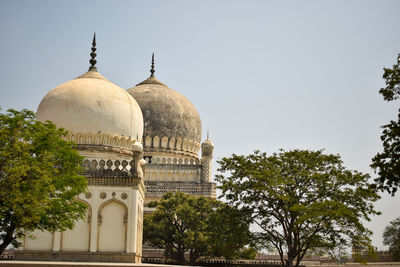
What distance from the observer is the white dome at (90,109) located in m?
30.4

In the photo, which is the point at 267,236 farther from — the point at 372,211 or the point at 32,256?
the point at 32,256

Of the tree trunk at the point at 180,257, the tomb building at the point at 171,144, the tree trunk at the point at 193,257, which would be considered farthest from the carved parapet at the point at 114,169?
the tomb building at the point at 171,144

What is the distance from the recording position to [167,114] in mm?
51688

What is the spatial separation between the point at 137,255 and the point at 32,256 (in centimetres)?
495

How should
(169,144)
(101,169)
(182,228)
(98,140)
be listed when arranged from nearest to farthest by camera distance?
1. (101,169)
2. (98,140)
3. (182,228)
4. (169,144)

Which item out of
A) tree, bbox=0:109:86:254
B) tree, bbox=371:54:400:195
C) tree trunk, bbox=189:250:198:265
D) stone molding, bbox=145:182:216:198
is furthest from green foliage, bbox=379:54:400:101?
stone molding, bbox=145:182:216:198

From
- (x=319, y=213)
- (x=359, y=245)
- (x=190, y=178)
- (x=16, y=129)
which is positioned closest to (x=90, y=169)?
(x=16, y=129)

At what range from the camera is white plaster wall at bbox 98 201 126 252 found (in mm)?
26469

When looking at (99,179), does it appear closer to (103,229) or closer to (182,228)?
(103,229)

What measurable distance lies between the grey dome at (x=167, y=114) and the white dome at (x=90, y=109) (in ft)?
61.1

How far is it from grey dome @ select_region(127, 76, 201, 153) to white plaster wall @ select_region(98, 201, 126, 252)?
23713 mm

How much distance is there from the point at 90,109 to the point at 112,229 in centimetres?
720

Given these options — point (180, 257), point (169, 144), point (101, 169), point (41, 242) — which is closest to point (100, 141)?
point (101, 169)

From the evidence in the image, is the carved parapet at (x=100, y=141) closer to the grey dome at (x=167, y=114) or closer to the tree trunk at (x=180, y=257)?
the tree trunk at (x=180, y=257)
